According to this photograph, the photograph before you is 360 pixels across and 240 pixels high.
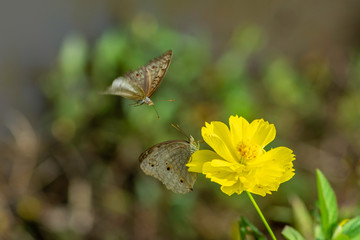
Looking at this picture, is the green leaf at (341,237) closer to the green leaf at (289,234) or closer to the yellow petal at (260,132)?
the green leaf at (289,234)

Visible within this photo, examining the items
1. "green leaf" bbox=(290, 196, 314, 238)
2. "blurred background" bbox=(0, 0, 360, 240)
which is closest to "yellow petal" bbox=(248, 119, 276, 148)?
"green leaf" bbox=(290, 196, 314, 238)

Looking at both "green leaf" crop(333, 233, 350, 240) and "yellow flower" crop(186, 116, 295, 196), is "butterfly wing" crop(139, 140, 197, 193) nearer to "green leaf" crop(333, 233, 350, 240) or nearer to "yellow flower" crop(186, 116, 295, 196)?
"yellow flower" crop(186, 116, 295, 196)

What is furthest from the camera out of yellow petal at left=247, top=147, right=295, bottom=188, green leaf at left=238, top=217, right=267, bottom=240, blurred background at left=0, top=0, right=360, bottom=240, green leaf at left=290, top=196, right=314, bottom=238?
blurred background at left=0, top=0, right=360, bottom=240

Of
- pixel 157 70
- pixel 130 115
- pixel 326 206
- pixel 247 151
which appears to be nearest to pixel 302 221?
pixel 326 206

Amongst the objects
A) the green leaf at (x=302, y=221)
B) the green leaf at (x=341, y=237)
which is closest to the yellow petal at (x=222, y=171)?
the green leaf at (x=341, y=237)

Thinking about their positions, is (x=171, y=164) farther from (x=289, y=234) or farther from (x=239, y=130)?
(x=289, y=234)

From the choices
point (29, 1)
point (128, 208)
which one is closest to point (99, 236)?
point (128, 208)
